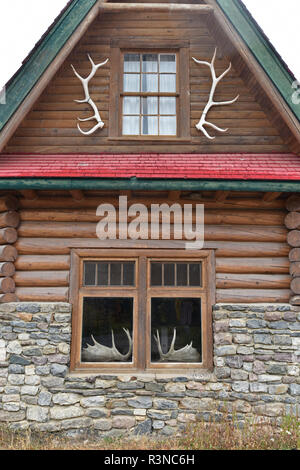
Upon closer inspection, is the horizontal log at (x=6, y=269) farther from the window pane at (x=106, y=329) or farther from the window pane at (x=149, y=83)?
the window pane at (x=149, y=83)

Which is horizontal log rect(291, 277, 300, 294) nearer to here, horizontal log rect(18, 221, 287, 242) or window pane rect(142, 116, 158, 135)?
horizontal log rect(18, 221, 287, 242)

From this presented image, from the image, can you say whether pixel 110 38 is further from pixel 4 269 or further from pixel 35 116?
pixel 4 269

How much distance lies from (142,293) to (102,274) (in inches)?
32.6

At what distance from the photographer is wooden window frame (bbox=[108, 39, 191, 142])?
300 inches

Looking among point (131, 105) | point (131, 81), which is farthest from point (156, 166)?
point (131, 81)

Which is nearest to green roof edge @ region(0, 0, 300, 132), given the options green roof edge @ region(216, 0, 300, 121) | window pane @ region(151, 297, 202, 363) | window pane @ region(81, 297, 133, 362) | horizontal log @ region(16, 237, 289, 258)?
green roof edge @ region(216, 0, 300, 121)

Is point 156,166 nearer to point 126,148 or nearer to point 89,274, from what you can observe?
point 126,148

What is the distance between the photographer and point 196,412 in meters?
6.32

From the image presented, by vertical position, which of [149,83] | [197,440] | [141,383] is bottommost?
[197,440]

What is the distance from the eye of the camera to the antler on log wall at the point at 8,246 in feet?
21.7

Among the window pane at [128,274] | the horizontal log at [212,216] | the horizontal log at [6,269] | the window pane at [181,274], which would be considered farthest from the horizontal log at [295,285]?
the horizontal log at [6,269]

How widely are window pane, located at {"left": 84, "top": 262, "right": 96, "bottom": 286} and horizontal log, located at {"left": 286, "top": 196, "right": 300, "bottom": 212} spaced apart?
377 centimetres

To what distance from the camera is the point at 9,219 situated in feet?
22.1
